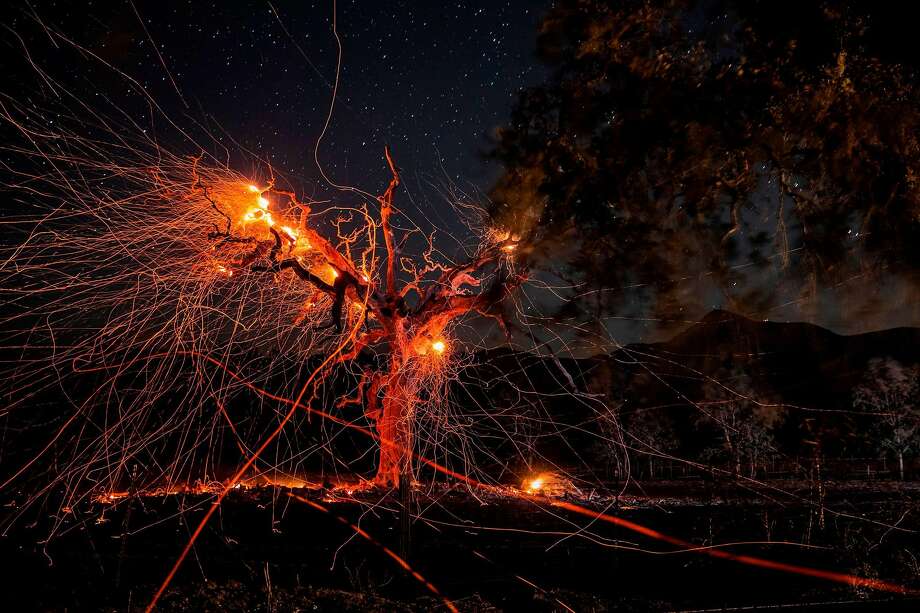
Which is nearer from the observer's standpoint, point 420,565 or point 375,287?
point 420,565

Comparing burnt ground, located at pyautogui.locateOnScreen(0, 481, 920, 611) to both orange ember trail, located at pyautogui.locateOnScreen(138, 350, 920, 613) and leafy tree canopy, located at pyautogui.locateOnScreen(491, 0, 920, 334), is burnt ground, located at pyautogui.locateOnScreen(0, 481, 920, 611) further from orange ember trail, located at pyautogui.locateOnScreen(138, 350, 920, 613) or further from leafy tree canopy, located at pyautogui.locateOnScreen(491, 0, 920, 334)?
leafy tree canopy, located at pyautogui.locateOnScreen(491, 0, 920, 334)

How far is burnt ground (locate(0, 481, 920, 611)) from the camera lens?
14.7ft

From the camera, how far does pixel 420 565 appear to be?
572 cm

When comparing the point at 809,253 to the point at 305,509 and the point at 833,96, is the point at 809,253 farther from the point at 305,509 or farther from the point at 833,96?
the point at 305,509

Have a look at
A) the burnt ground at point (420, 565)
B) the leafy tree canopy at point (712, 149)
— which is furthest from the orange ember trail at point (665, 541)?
the leafy tree canopy at point (712, 149)

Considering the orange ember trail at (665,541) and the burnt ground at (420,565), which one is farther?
the orange ember trail at (665,541)

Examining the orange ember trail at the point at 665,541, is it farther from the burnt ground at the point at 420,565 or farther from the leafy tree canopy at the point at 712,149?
the leafy tree canopy at the point at 712,149

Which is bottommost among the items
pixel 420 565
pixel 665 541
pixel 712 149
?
pixel 420 565

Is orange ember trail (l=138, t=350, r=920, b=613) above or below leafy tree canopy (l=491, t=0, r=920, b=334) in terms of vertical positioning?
below

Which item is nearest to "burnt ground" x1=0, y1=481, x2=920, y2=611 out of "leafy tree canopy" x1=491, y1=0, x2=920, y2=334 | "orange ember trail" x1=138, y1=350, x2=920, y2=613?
"orange ember trail" x1=138, y1=350, x2=920, y2=613

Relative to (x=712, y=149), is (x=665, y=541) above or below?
below

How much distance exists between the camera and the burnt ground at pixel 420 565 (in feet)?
14.7

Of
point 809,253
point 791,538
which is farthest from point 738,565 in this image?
point 809,253

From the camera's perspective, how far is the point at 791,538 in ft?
25.9
